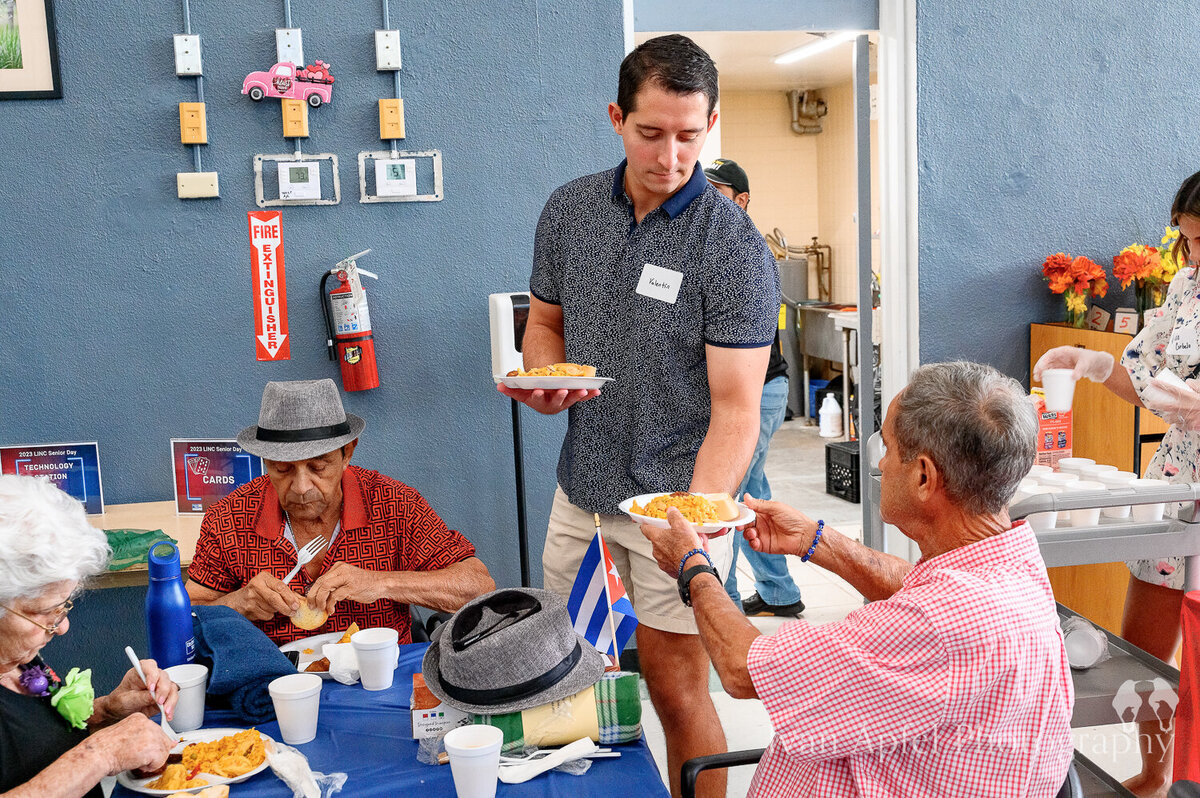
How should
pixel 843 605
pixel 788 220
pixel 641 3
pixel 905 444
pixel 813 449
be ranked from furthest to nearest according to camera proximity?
pixel 788 220, pixel 813 449, pixel 843 605, pixel 641 3, pixel 905 444

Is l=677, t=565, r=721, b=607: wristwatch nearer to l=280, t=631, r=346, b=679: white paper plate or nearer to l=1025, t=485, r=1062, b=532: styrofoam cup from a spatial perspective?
l=280, t=631, r=346, b=679: white paper plate

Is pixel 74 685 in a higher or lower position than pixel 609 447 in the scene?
lower

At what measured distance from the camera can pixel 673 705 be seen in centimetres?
238

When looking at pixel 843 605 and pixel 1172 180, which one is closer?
pixel 1172 180

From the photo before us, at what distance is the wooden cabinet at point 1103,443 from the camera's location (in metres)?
3.78

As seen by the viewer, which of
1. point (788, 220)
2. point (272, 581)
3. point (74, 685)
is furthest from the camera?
point (788, 220)

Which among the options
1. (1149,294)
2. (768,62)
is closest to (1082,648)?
(1149,294)

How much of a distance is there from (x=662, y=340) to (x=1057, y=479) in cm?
104

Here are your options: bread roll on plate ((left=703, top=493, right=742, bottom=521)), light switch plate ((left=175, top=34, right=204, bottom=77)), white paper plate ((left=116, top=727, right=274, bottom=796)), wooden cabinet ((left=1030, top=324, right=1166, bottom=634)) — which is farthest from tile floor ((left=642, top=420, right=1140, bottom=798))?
light switch plate ((left=175, top=34, right=204, bottom=77))

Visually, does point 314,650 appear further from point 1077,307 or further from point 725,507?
point 1077,307

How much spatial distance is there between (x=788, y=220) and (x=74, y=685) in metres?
9.77

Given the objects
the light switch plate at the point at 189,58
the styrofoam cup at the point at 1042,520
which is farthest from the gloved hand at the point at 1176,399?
the light switch plate at the point at 189,58

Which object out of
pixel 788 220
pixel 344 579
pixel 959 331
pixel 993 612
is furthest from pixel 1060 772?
pixel 788 220

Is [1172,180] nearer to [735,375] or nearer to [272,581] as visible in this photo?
[735,375]
